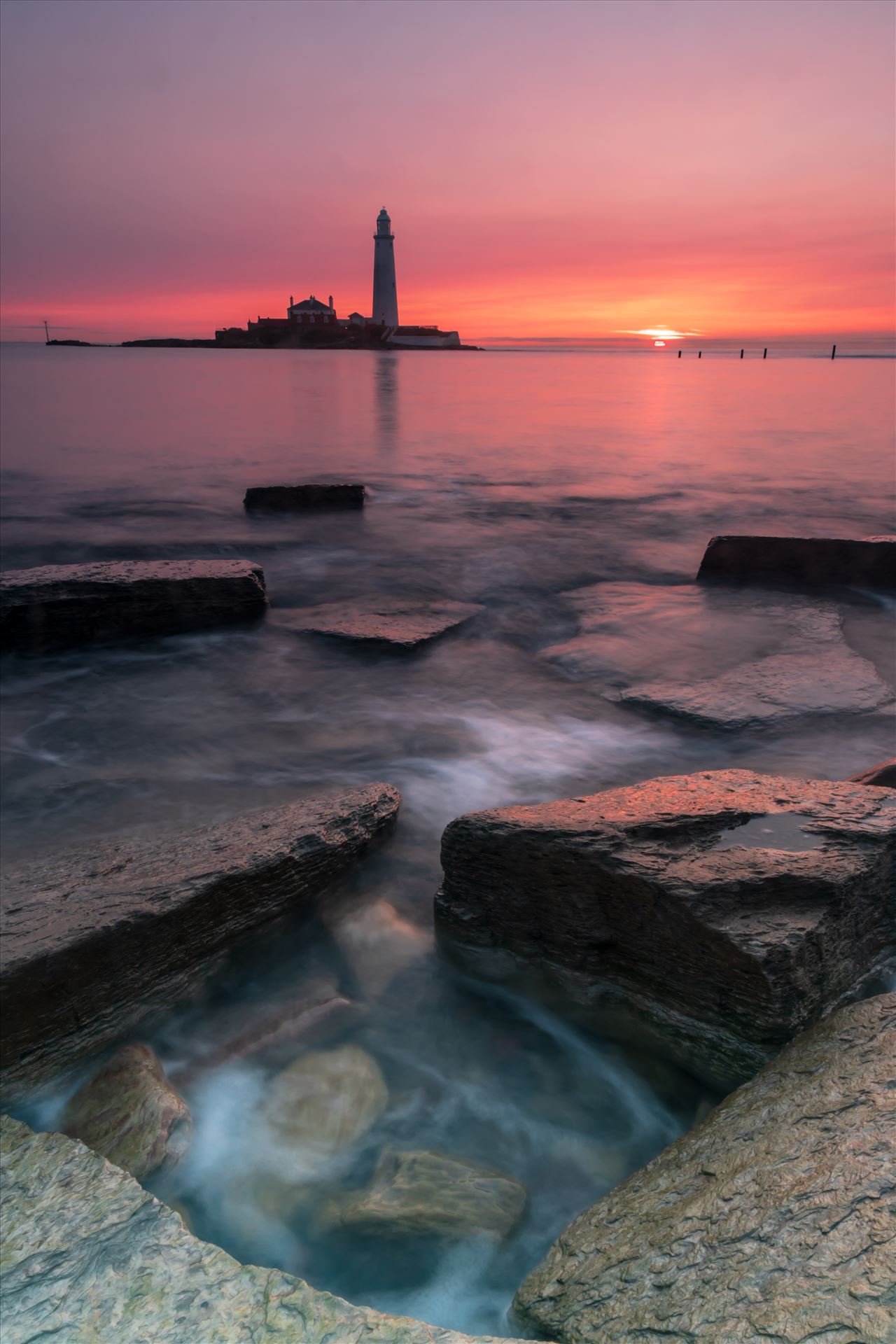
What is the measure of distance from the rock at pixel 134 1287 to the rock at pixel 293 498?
9083 mm

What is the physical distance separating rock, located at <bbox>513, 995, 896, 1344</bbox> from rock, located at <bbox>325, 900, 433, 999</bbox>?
1112 millimetres

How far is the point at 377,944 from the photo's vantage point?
292 cm

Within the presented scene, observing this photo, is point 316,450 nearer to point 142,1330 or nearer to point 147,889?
point 147,889

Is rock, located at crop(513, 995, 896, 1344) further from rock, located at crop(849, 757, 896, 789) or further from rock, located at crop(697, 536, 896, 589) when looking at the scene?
rock, located at crop(697, 536, 896, 589)

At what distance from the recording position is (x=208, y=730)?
466 centimetres

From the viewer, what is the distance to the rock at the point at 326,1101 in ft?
7.14

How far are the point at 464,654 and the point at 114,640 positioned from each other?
243cm

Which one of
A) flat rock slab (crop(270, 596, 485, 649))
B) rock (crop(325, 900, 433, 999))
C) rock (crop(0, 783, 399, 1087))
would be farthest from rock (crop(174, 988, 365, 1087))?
flat rock slab (crop(270, 596, 485, 649))

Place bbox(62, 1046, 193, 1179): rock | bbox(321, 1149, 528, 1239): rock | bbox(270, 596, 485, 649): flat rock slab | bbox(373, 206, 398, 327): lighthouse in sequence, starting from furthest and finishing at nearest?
bbox(373, 206, 398, 327): lighthouse
bbox(270, 596, 485, 649): flat rock slab
bbox(62, 1046, 193, 1179): rock
bbox(321, 1149, 528, 1239): rock

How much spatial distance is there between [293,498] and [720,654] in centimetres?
639

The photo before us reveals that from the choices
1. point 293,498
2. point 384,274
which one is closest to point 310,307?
point 384,274

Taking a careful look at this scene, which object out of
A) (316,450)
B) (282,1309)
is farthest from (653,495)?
(282,1309)

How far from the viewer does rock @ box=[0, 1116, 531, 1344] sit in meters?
1.43

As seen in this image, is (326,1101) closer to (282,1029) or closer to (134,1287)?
(282,1029)
